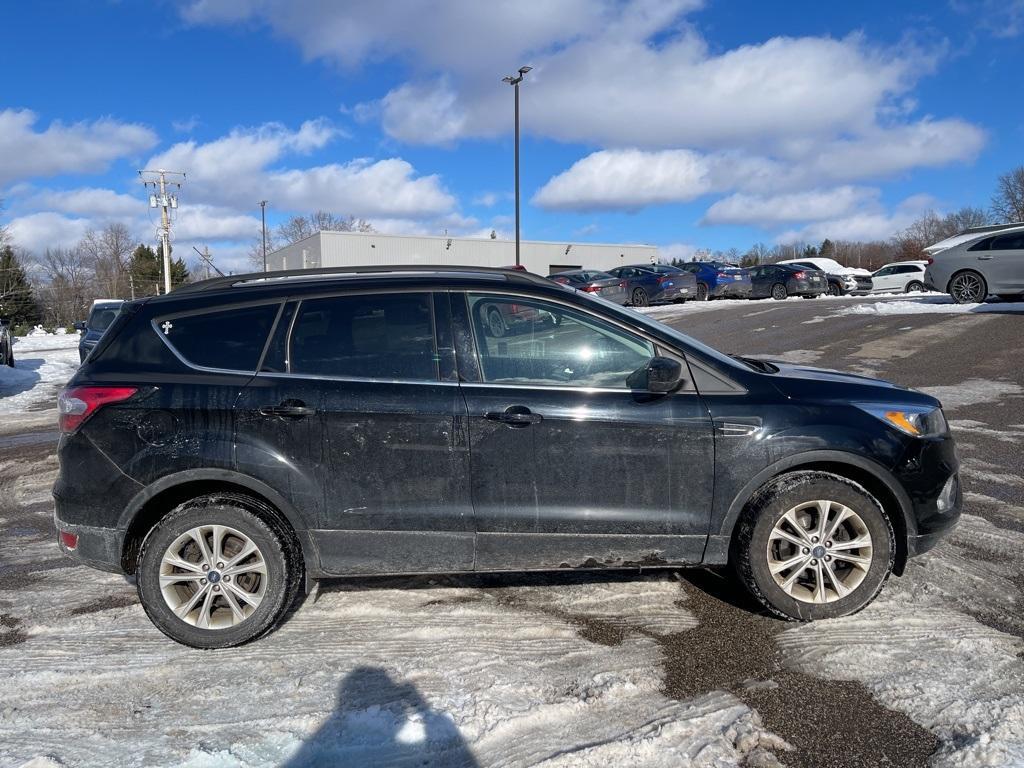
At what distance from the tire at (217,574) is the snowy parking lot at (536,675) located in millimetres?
124

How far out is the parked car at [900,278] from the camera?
28.1m

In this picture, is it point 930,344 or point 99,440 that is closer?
point 99,440

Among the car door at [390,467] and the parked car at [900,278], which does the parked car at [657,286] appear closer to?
the parked car at [900,278]

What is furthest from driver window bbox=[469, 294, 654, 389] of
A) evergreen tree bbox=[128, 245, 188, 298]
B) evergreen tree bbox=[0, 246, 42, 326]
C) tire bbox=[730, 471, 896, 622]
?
evergreen tree bbox=[128, 245, 188, 298]

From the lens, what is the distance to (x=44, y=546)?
5316 mm

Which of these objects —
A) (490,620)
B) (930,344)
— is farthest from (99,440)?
(930,344)

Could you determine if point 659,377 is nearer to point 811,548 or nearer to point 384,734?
point 811,548

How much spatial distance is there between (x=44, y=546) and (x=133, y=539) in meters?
2.14

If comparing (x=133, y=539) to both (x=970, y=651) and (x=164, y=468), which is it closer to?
(x=164, y=468)

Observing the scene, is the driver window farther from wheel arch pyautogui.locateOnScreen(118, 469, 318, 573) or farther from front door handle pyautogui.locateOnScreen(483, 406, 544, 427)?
wheel arch pyautogui.locateOnScreen(118, 469, 318, 573)

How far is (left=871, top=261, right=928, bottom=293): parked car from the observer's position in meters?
28.1

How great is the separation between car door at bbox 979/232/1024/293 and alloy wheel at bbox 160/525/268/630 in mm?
17060

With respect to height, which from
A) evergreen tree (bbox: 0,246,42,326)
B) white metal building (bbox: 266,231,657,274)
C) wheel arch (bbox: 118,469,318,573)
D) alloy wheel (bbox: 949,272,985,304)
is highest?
white metal building (bbox: 266,231,657,274)

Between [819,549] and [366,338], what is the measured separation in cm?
250
